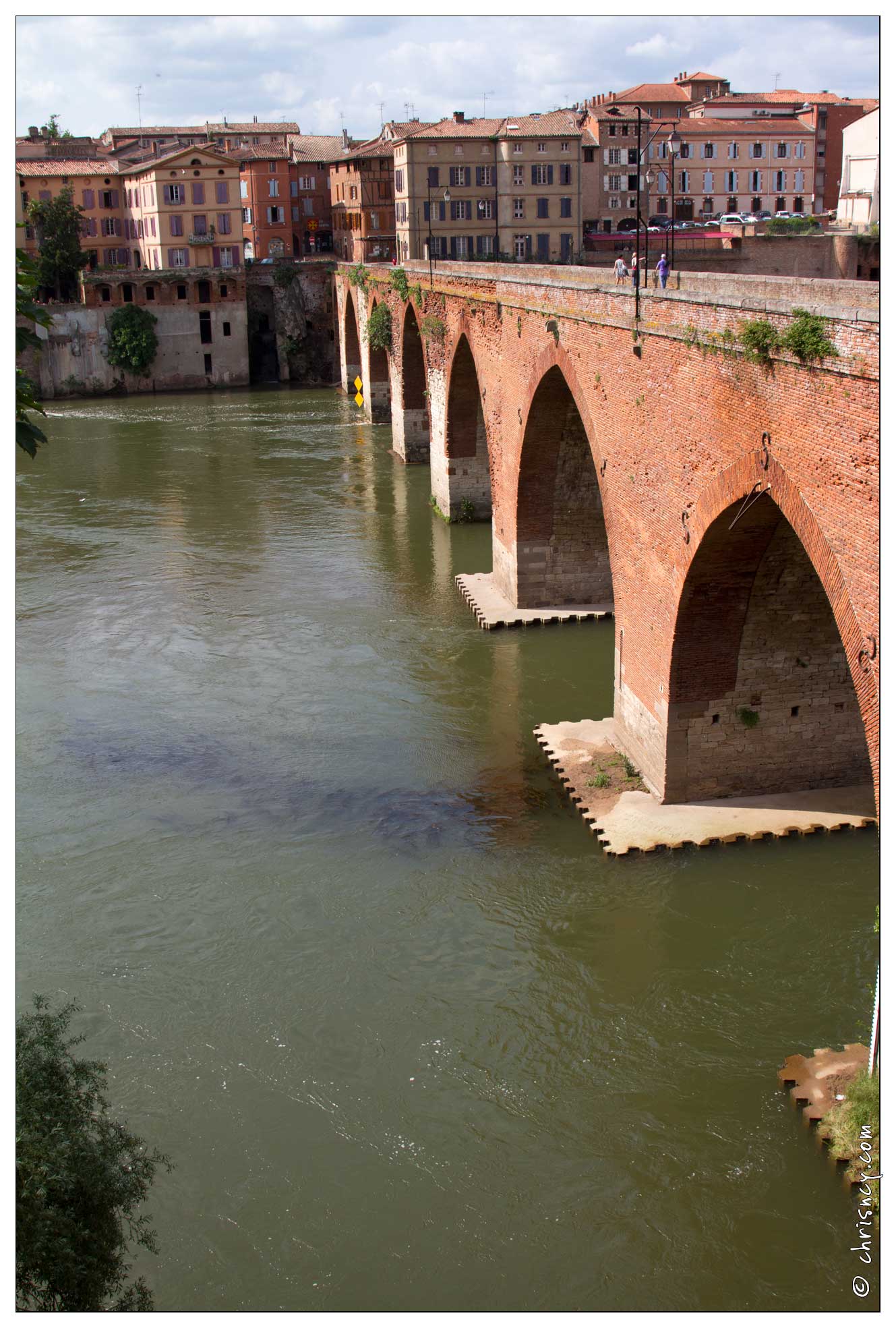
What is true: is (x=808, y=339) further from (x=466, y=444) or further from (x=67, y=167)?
(x=67, y=167)

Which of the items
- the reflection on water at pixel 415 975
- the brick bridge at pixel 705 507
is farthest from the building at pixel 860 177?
the reflection on water at pixel 415 975

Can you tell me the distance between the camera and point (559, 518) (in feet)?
79.2

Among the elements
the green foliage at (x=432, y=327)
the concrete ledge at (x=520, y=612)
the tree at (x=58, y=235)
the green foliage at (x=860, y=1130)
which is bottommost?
the green foliage at (x=860, y=1130)

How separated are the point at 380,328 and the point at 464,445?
12514 millimetres

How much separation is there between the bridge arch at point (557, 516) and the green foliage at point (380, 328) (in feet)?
60.9

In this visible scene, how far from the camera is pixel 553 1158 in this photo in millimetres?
10992

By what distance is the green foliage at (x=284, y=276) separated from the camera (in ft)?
205

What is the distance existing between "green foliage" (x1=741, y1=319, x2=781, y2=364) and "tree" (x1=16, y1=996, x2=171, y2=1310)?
8347 millimetres

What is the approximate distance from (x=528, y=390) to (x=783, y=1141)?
553 inches

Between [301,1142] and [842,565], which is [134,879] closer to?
[301,1142]

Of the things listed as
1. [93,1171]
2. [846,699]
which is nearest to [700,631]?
[846,699]

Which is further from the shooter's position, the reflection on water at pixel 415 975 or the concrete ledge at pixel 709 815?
the concrete ledge at pixel 709 815

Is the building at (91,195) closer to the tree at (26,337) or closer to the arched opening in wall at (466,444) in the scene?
the arched opening in wall at (466,444)

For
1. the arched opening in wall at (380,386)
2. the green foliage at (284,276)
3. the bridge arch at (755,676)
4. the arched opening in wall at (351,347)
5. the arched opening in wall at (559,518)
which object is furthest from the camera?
the green foliage at (284,276)
